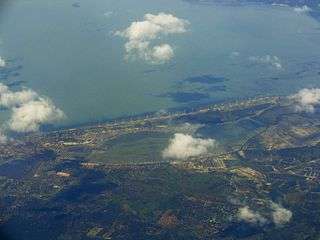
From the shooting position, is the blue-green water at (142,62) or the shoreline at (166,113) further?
the blue-green water at (142,62)

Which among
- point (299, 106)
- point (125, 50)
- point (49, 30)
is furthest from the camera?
point (49, 30)

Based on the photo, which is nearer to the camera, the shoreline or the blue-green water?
the shoreline

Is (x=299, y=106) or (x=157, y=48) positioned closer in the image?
(x=299, y=106)

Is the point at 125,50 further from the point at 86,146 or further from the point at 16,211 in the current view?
the point at 16,211

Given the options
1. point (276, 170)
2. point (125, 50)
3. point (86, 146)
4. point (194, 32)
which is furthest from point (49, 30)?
point (276, 170)

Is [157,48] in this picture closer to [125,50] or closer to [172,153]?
[125,50]

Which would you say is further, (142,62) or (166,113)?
(142,62)

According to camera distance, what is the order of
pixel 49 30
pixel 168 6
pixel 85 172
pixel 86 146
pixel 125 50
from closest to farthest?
pixel 85 172 → pixel 86 146 → pixel 125 50 → pixel 49 30 → pixel 168 6
